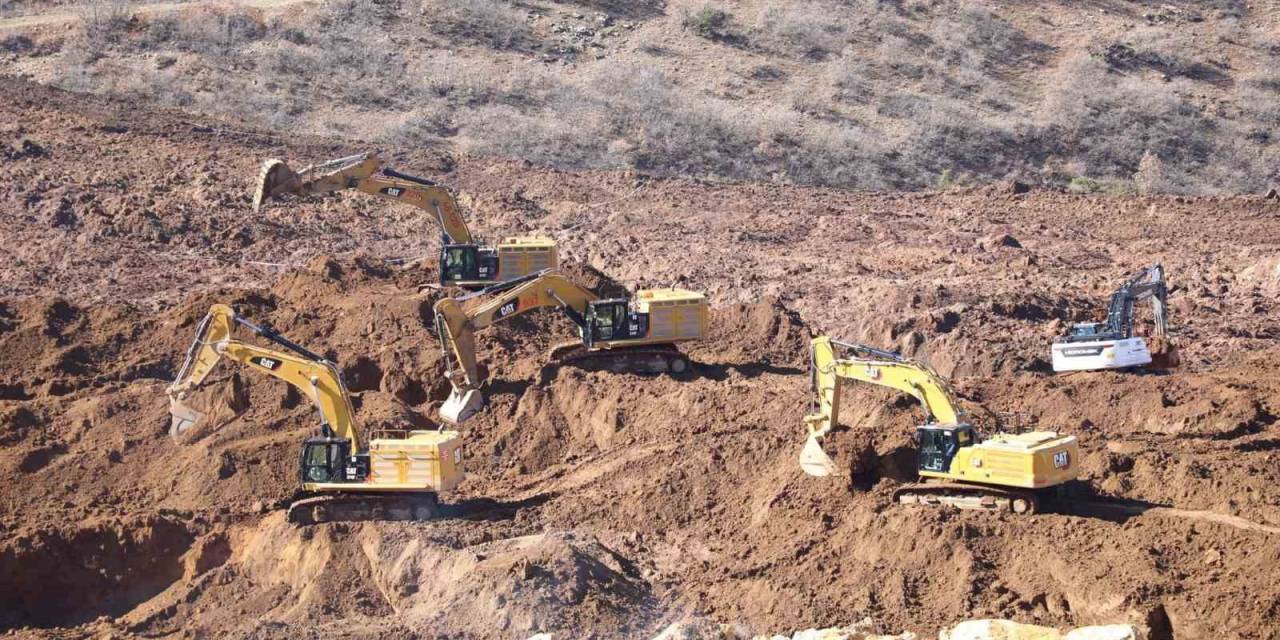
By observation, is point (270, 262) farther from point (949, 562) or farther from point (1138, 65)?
point (1138, 65)

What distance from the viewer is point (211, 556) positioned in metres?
22.6

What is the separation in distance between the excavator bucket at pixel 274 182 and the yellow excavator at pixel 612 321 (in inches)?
163

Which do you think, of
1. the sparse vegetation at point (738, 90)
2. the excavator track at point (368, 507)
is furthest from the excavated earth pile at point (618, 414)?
the sparse vegetation at point (738, 90)

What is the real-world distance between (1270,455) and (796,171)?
76.4ft

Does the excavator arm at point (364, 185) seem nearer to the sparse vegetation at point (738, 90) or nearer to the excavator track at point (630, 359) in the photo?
the excavator track at point (630, 359)

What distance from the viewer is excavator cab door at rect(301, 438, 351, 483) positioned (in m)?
22.9

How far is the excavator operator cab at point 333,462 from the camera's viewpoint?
22.9 m

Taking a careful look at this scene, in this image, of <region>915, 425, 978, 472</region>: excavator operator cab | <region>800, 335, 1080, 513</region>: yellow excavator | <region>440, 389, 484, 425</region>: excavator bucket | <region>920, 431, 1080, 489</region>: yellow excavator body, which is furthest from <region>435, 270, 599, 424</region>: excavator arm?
<region>920, 431, 1080, 489</region>: yellow excavator body

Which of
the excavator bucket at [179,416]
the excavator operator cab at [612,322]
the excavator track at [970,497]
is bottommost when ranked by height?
the excavator operator cab at [612,322]

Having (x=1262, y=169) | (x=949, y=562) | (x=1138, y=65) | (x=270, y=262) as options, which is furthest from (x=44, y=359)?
(x=1138, y=65)

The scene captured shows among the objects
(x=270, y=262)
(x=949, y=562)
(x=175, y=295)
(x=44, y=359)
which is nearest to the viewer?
(x=949, y=562)

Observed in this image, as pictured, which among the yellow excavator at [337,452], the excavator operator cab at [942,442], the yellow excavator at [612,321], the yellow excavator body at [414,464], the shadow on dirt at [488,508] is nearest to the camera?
the excavator operator cab at [942,442]

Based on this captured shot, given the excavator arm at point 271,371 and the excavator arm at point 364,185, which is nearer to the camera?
the excavator arm at point 271,371

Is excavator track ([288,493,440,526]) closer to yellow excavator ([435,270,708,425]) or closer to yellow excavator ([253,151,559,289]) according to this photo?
yellow excavator ([435,270,708,425])
